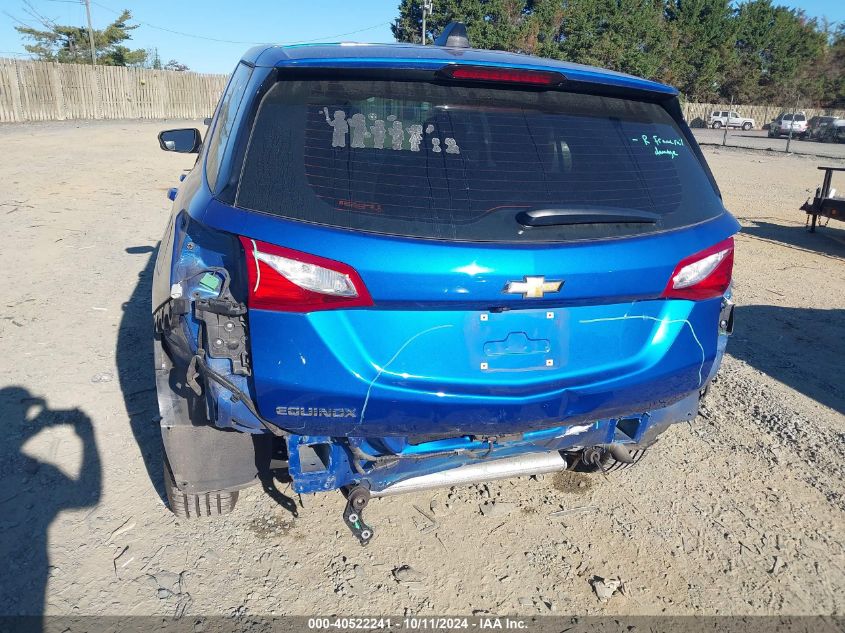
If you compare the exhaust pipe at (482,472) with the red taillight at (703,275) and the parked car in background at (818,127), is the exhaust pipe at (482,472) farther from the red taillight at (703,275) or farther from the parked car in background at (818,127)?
the parked car in background at (818,127)

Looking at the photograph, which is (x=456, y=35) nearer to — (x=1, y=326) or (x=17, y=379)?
(x=17, y=379)

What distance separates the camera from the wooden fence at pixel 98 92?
77.4 feet

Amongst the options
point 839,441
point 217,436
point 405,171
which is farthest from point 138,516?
point 839,441

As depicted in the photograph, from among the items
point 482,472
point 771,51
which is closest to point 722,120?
point 771,51

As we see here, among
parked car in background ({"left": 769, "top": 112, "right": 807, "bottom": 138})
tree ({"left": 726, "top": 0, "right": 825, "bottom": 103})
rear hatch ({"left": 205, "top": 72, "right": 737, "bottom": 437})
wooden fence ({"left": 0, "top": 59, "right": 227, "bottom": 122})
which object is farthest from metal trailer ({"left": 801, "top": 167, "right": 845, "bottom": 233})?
tree ({"left": 726, "top": 0, "right": 825, "bottom": 103})

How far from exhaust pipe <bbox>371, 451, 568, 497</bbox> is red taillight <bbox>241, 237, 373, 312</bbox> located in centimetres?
89

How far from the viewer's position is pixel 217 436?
8.27 feet

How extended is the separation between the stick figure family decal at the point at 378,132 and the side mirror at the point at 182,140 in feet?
9.86

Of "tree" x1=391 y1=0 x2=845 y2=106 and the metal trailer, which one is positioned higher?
"tree" x1=391 y1=0 x2=845 y2=106

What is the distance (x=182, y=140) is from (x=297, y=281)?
3.36 metres

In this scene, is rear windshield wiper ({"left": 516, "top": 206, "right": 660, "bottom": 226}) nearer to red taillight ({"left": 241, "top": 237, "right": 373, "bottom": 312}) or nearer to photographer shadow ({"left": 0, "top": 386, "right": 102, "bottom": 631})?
red taillight ({"left": 241, "top": 237, "right": 373, "bottom": 312})

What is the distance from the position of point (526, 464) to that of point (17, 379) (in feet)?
11.2

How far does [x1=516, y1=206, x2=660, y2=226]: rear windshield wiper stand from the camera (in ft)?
6.91

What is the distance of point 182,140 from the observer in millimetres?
4754
